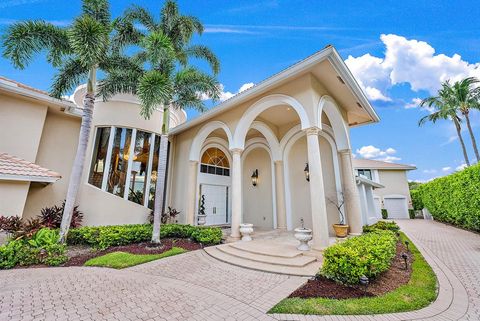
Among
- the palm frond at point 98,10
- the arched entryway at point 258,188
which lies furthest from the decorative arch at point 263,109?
the palm frond at point 98,10

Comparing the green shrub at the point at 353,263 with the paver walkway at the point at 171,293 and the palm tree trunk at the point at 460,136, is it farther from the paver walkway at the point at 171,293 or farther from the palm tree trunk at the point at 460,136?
the palm tree trunk at the point at 460,136

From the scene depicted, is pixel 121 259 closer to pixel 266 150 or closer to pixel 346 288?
pixel 346 288

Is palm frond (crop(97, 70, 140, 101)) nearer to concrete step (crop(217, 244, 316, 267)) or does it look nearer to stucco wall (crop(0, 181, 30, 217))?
stucco wall (crop(0, 181, 30, 217))

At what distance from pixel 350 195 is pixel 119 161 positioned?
34.2ft

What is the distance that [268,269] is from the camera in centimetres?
471

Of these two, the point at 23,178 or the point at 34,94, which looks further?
the point at 34,94

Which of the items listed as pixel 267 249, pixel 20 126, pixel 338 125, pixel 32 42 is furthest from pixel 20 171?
pixel 338 125

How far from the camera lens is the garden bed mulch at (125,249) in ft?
18.7

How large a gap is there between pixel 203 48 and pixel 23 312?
9.31m

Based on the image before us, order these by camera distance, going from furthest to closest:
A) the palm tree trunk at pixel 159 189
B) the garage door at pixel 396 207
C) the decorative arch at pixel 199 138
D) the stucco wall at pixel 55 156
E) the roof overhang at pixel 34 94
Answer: the garage door at pixel 396 207 < the decorative arch at pixel 199 138 < the stucco wall at pixel 55 156 < the roof overhang at pixel 34 94 < the palm tree trunk at pixel 159 189

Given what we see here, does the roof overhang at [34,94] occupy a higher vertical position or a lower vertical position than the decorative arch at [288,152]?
higher

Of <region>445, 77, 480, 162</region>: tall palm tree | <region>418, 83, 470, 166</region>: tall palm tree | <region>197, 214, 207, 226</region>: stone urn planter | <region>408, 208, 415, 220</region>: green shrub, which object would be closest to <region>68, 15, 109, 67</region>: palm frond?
<region>197, 214, 207, 226</region>: stone urn planter

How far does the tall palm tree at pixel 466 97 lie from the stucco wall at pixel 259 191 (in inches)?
733

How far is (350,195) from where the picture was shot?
806 centimetres
